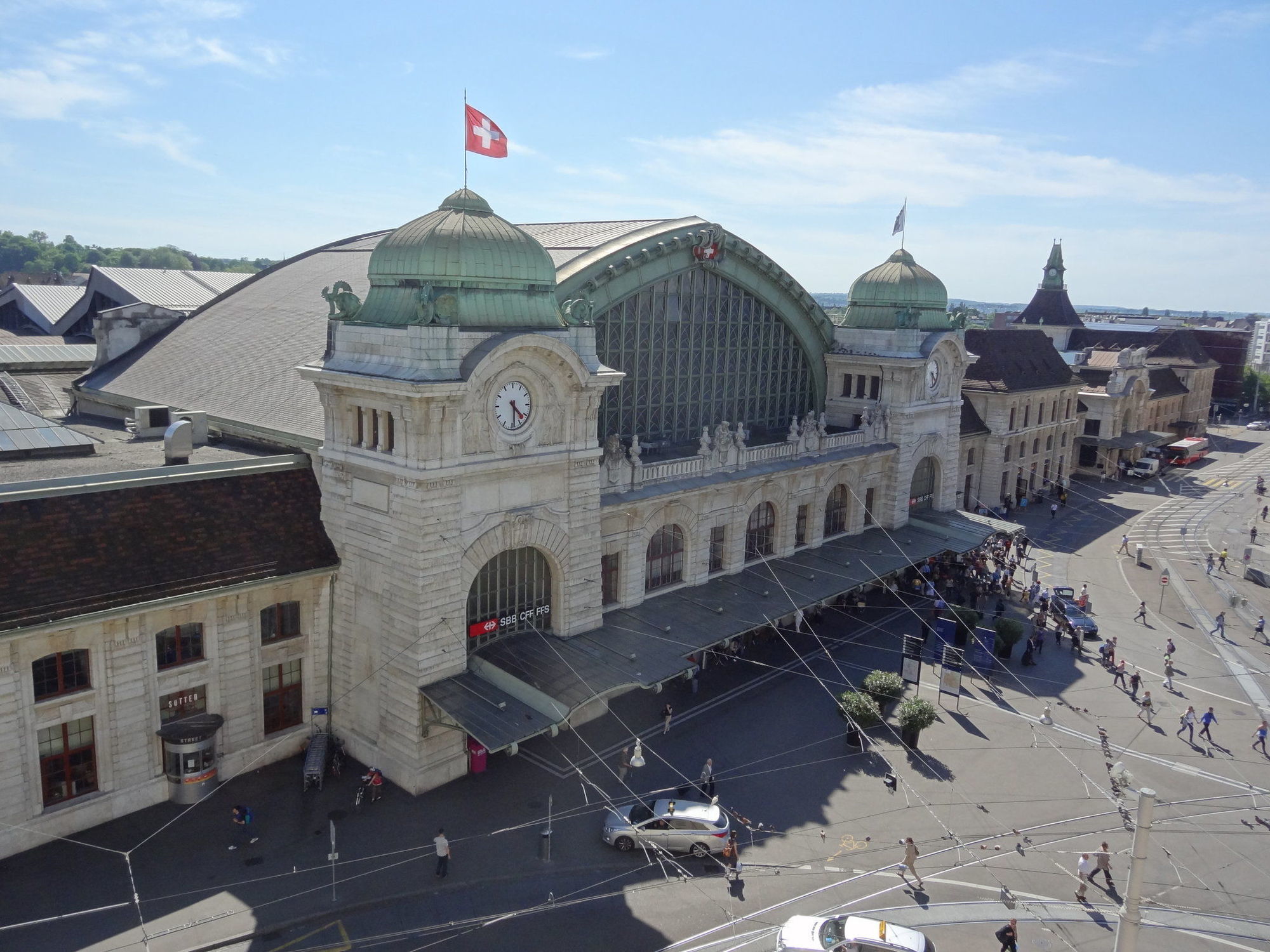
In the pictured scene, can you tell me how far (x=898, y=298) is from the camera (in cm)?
5459

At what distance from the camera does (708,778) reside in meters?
32.9

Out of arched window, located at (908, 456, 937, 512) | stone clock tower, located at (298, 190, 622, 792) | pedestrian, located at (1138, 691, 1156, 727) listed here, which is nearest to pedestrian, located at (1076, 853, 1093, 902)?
pedestrian, located at (1138, 691, 1156, 727)

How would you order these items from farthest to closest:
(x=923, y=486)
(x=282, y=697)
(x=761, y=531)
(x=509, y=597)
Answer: (x=923, y=486) → (x=761, y=531) → (x=509, y=597) → (x=282, y=697)

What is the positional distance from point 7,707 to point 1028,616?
47.6 meters

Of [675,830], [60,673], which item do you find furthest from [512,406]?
[60,673]

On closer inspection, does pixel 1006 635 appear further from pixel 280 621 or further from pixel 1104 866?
pixel 280 621

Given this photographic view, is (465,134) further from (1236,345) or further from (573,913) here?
(1236,345)

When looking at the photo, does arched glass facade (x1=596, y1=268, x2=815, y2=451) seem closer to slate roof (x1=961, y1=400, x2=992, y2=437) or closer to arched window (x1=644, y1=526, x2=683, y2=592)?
arched window (x1=644, y1=526, x2=683, y2=592)

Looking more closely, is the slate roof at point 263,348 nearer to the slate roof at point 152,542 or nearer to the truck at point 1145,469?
the slate roof at point 152,542

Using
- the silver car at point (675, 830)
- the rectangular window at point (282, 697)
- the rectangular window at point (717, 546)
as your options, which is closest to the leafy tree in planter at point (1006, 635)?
the rectangular window at point (717, 546)

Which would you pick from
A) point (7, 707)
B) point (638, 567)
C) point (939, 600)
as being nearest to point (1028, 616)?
point (939, 600)

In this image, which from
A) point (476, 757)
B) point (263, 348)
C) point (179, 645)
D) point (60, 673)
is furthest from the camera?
point (263, 348)

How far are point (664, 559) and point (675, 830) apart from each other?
15.5 m

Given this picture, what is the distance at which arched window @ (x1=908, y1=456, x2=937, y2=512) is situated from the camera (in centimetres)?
5797
